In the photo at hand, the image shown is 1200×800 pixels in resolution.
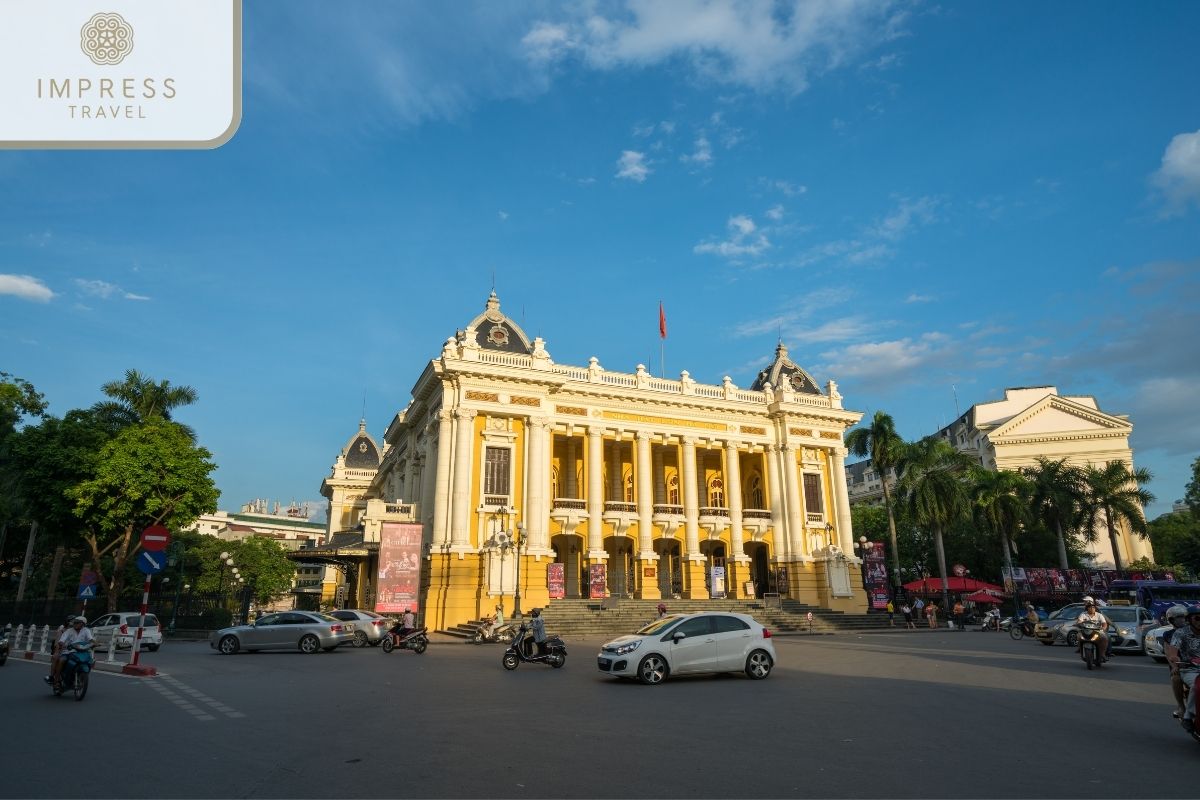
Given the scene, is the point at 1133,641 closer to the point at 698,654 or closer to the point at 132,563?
the point at 698,654

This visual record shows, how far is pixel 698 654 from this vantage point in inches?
559

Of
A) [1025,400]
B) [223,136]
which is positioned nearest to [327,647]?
[223,136]

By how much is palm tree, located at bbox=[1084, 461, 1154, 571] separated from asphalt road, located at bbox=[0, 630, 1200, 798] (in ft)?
130

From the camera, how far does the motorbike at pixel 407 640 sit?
2288cm

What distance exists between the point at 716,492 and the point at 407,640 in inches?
957

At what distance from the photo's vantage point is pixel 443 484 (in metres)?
33.0

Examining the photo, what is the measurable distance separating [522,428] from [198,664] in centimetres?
1894

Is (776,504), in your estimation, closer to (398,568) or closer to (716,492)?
(716,492)

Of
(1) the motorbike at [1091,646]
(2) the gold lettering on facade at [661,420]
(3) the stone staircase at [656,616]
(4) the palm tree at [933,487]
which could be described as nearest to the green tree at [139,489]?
(3) the stone staircase at [656,616]

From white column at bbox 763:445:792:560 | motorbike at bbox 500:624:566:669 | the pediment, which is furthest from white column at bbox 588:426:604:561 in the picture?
the pediment

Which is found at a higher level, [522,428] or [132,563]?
[522,428]

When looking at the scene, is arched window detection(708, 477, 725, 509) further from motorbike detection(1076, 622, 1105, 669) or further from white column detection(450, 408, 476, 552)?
motorbike detection(1076, 622, 1105, 669)

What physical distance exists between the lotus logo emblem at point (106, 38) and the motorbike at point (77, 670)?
11.2m

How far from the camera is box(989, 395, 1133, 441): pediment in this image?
221 ft
